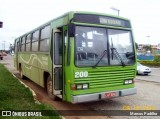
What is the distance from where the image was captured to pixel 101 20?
302 inches

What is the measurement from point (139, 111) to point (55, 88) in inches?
108

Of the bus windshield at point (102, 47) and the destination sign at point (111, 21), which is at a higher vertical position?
the destination sign at point (111, 21)

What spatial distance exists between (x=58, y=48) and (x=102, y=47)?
1.55 m

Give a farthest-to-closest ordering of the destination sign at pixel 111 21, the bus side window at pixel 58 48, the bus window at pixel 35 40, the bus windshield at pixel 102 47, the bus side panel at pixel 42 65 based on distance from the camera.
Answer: the bus window at pixel 35 40
the bus side panel at pixel 42 65
the bus side window at pixel 58 48
the destination sign at pixel 111 21
the bus windshield at pixel 102 47

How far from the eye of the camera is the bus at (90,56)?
7059 millimetres

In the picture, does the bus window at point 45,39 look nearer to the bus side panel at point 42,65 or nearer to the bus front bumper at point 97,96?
the bus side panel at point 42,65

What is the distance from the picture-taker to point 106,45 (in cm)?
758

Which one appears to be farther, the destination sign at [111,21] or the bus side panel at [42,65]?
the bus side panel at [42,65]

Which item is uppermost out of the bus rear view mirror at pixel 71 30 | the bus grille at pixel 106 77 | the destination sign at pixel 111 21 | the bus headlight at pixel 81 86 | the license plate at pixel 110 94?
the destination sign at pixel 111 21

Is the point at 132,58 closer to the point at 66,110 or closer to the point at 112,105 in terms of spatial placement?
the point at 112,105

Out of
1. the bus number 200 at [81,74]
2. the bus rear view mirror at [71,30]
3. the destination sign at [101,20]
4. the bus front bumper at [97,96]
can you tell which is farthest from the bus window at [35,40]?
the bus front bumper at [97,96]

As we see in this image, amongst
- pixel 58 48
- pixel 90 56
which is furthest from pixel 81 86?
pixel 58 48

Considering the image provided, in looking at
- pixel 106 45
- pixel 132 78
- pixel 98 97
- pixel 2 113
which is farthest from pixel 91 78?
pixel 2 113

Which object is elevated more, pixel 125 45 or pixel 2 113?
pixel 125 45
